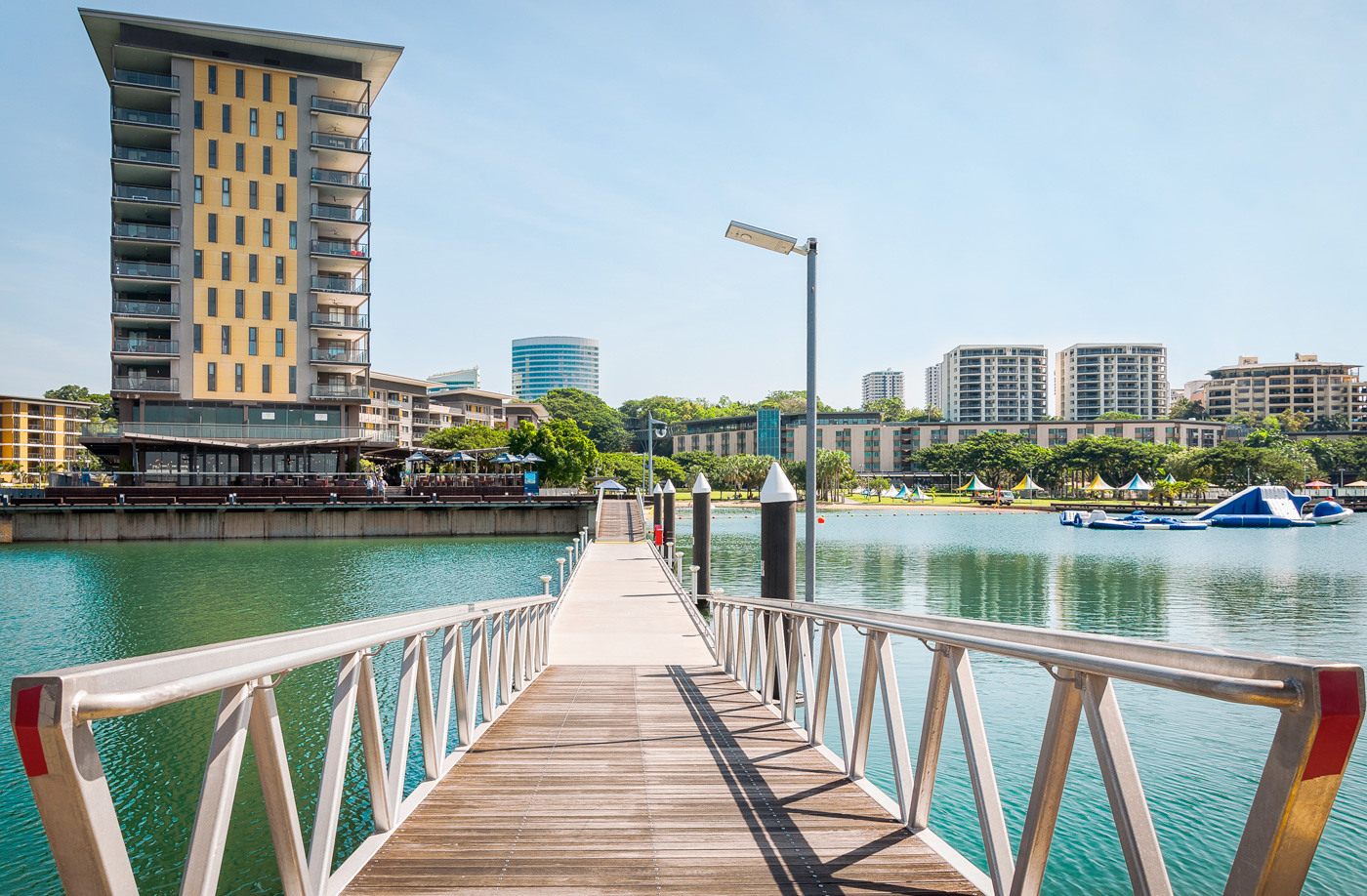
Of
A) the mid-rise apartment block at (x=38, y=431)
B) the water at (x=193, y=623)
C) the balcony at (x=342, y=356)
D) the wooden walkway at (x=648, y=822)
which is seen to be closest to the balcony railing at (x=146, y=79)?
the balcony at (x=342, y=356)

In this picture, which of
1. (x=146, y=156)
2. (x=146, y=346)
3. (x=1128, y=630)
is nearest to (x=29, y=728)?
(x=1128, y=630)

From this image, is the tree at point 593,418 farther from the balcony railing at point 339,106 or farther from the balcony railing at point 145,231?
the balcony railing at point 145,231

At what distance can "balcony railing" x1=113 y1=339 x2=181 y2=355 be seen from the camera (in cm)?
5062

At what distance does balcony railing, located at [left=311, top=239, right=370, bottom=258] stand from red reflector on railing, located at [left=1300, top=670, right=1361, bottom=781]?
5966 centimetres

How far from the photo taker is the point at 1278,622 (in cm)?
2159

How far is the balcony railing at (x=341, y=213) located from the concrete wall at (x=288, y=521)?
67.0ft

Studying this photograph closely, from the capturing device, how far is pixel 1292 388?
155 m

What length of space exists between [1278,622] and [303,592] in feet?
92.3

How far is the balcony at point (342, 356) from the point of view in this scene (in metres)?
54.4

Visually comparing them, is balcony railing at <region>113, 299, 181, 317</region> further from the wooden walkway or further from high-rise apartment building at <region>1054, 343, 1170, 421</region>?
high-rise apartment building at <region>1054, 343, 1170, 421</region>

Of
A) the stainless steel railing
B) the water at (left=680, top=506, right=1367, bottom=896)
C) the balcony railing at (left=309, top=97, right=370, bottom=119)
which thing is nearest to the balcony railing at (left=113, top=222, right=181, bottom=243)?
the balcony railing at (left=309, top=97, right=370, bottom=119)

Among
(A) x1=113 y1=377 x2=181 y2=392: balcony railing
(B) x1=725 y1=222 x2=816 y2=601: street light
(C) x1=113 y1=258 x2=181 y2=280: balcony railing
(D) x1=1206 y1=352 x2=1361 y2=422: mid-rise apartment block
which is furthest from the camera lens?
(D) x1=1206 y1=352 x2=1361 y2=422: mid-rise apartment block

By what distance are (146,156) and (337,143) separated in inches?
443

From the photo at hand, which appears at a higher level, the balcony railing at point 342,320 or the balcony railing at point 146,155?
the balcony railing at point 146,155
